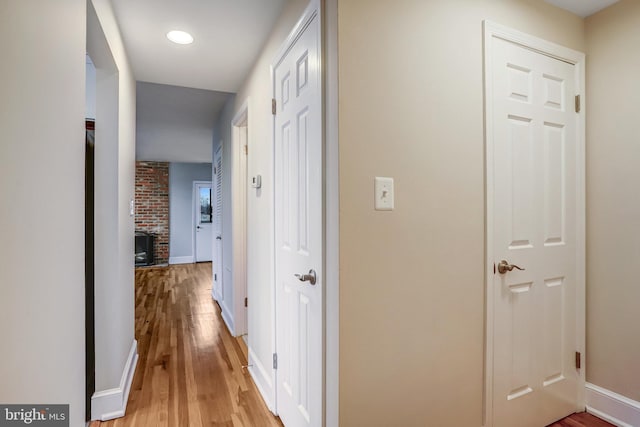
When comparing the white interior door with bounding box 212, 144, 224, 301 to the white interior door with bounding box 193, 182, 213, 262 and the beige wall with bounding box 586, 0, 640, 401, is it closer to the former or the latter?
the beige wall with bounding box 586, 0, 640, 401

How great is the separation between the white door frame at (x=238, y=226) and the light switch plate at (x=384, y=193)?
214cm

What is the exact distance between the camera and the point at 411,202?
1.42 metres

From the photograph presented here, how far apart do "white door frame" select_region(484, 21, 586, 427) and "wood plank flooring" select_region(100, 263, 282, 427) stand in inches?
51.2

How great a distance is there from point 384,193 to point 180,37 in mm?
1784

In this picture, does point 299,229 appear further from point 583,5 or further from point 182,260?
point 182,260

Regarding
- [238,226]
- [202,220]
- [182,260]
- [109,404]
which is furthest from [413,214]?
[182,260]

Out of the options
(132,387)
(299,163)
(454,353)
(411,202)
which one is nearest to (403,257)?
(411,202)

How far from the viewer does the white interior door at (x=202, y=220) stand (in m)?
8.34

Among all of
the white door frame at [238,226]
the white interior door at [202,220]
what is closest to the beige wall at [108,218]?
the white door frame at [238,226]

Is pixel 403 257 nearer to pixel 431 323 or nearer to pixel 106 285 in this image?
pixel 431 323

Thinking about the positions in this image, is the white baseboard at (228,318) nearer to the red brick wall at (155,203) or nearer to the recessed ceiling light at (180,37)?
the recessed ceiling light at (180,37)

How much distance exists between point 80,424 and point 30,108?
4.19ft

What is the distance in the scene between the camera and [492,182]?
1.62 m

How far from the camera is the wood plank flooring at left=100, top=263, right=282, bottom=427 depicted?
2.01 metres
